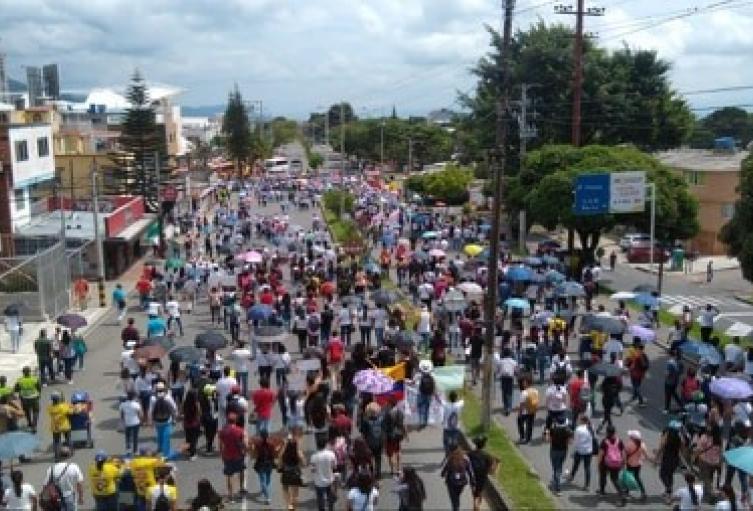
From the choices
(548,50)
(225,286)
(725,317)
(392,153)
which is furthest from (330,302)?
(392,153)

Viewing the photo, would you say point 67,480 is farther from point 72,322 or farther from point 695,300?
point 695,300

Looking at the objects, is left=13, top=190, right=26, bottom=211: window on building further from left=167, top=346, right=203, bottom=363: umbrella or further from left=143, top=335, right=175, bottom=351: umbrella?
left=167, top=346, right=203, bottom=363: umbrella

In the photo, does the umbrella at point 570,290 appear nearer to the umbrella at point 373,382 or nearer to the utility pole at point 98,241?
the umbrella at point 373,382

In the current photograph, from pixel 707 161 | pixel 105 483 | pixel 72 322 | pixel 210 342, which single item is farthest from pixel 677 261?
pixel 105 483

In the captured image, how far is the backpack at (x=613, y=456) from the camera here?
1378 cm

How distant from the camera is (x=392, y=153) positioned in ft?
413

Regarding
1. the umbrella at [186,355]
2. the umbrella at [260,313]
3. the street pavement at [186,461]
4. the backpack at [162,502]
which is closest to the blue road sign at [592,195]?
the street pavement at [186,461]

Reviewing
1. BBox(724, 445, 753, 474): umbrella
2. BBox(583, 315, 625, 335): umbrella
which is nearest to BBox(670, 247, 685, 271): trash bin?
BBox(583, 315, 625, 335): umbrella

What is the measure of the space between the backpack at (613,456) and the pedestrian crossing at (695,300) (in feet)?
79.9

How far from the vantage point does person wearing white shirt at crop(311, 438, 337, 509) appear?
12.7 metres

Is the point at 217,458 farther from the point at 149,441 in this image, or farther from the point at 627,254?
the point at 627,254

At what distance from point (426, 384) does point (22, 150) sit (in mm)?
30574

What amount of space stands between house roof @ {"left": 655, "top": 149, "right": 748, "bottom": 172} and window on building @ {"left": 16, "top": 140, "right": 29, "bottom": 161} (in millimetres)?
33729

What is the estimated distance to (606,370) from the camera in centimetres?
1711
